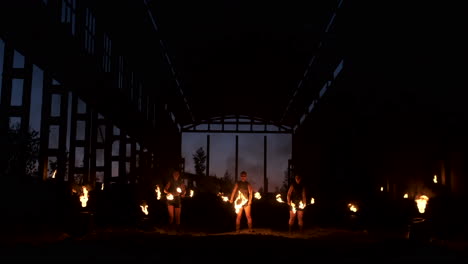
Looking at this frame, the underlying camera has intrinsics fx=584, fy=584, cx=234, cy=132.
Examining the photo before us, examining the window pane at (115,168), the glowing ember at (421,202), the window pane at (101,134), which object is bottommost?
the glowing ember at (421,202)

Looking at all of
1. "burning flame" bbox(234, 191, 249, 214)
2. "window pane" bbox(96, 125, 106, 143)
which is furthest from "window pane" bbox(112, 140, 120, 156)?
"burning flame" bbox(234, 191, 249, 214)

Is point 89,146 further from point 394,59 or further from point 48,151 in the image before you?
point 394,59

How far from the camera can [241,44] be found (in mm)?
25484

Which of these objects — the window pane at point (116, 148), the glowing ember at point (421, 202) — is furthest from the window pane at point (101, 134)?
the glowing ember at point (421, 202)

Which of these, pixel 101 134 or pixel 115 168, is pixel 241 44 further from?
pixel 115 168

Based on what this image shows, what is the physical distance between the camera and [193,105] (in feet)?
134

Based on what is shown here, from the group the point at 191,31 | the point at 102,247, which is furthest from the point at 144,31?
the point at 102,247

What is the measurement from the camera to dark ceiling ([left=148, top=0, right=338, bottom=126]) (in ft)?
68.1

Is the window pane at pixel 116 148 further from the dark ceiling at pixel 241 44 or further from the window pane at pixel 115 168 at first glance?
the dark ceiling at pixel 241 44

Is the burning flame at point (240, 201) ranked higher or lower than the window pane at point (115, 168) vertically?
lower

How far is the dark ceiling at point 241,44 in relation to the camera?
68.1 ft

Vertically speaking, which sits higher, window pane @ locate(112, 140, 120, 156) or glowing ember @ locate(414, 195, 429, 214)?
window pane @ locate(112, 140, 120, 156)

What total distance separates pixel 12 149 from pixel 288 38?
14.6 m

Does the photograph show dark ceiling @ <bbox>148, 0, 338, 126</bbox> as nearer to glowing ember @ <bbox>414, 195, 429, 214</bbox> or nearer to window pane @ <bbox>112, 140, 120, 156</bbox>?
window pane @ <bbox>112, 140, 120, 156</bbox>
